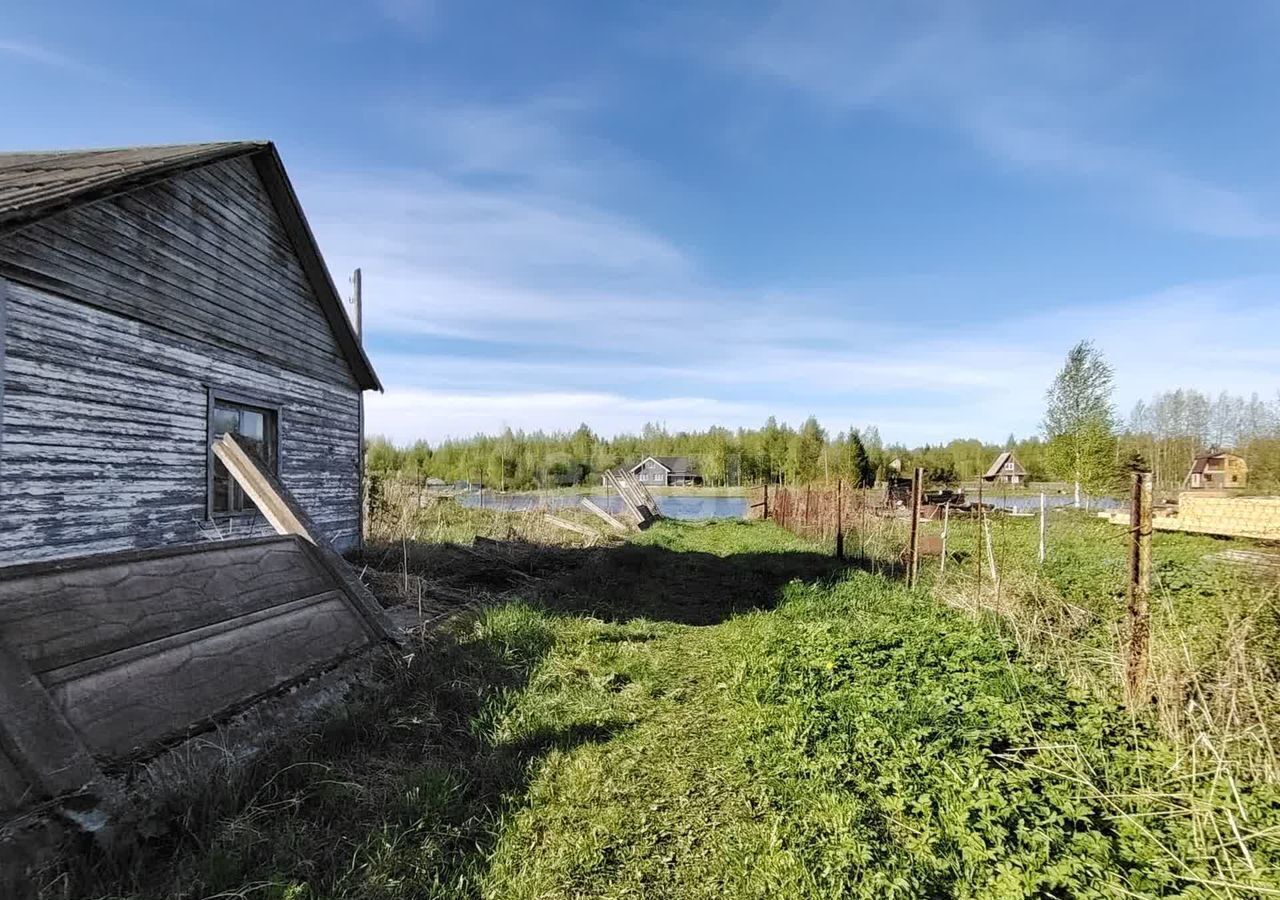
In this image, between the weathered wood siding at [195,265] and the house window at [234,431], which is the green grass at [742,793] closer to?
the house window at [234,431]

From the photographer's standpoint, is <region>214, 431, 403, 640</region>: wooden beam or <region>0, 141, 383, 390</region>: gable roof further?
<region>0, 141, 383, 390</region>: gable roof

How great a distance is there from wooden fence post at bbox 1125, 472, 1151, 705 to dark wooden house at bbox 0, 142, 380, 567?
8452mm

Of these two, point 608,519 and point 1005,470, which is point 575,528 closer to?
point 608,519

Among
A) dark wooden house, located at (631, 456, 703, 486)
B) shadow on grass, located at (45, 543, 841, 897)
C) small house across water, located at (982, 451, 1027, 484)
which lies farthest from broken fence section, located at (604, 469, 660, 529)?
dark wooden house, located at (631, 456, 703, 486)

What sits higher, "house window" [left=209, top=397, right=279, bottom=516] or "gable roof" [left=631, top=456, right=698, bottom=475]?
"house window" [left=209, top=397, right=279, bottom=516]

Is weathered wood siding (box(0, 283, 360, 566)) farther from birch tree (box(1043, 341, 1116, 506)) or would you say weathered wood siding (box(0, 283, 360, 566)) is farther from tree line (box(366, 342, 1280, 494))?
birch tree (box(1043, 341, 1116, 506))

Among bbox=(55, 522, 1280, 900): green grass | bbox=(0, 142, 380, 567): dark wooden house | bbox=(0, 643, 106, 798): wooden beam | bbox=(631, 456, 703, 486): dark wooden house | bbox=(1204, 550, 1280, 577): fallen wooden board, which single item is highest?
bbox=(0, 142, 380, 567): dark wooden house

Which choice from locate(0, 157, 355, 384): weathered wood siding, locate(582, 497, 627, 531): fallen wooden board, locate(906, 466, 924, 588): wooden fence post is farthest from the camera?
locate(582, 497, 627, 531): fallen wooden board

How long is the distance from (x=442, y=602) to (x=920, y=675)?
6050mm

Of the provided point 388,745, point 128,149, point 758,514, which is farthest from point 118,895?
point 758,514

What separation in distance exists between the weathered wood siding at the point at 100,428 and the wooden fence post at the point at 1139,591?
8810 mm

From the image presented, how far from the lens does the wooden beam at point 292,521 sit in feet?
15.2

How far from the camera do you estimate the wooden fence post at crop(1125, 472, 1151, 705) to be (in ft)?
13.3

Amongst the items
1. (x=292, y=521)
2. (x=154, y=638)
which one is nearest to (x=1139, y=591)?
(x=154, y=638)
